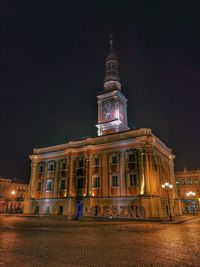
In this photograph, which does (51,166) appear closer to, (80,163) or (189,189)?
(80,163)

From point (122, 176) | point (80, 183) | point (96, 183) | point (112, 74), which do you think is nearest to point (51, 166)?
point (80, 183)

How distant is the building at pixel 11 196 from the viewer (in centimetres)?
7131

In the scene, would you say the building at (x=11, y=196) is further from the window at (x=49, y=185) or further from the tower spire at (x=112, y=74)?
the tower spire at (x=112, y=74)

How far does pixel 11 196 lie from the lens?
76.7 metres

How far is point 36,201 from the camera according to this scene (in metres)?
45.8

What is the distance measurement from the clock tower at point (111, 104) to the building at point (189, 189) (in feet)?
93.8

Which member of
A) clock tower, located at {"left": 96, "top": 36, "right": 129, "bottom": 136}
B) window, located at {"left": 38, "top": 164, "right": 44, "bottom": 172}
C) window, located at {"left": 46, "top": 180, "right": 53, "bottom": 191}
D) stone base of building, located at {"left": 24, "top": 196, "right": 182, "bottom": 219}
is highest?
clock tower, located at {"left": 96, "top": 36, "right": 129, "bottom": 136}

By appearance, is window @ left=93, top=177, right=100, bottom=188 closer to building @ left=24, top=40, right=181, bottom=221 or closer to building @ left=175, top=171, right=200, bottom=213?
building @ left=24, top=40, right=181, bottom=221

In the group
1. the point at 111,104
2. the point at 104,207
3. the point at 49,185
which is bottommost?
the point at 104,207

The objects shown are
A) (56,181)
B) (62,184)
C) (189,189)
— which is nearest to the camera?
(62,184)

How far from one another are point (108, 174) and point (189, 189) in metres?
38.2

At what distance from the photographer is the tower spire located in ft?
179

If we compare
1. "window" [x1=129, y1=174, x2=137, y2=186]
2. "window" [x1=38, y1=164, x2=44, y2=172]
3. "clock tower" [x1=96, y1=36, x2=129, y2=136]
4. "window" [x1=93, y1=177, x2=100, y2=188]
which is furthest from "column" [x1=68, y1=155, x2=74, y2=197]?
"window" [x1=129, y1=174, x2=137, y2=186]

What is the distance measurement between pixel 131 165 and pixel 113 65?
30947 mm
